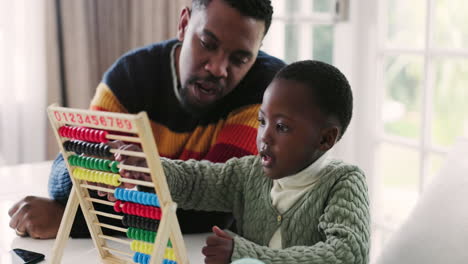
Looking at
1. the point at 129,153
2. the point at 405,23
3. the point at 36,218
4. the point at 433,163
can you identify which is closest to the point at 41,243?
the point at 36,218

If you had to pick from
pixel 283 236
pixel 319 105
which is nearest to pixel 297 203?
pixel 283 236

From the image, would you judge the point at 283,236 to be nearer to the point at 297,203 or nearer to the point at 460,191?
the point at 297,203

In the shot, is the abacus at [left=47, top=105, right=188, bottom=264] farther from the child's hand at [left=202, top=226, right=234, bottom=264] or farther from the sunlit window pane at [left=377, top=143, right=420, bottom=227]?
the sunlit window pane at [left=377, top=143, right=420, bottom=227]

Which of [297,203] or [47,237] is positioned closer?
[297,203]

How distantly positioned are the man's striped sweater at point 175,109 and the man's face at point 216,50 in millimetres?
65

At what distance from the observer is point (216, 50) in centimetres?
142

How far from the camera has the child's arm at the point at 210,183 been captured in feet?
4.10

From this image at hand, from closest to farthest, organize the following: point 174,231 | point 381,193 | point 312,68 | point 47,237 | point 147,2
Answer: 1. point 174,231
2. point 312,68
3. point 47,237
4. point 381,193
5. point 147,2

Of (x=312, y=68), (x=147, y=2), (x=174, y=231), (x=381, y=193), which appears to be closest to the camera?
(x=174, y=231)

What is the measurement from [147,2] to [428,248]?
2.34 metres

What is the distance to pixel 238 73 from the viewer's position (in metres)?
1.44

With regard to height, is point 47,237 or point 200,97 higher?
point 200,97

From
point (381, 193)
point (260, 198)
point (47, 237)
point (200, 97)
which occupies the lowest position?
point (381, 193)

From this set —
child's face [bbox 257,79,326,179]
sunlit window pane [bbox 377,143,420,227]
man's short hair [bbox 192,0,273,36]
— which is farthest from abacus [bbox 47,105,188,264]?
sunlit window pane [bbox 377,143,420,227]
